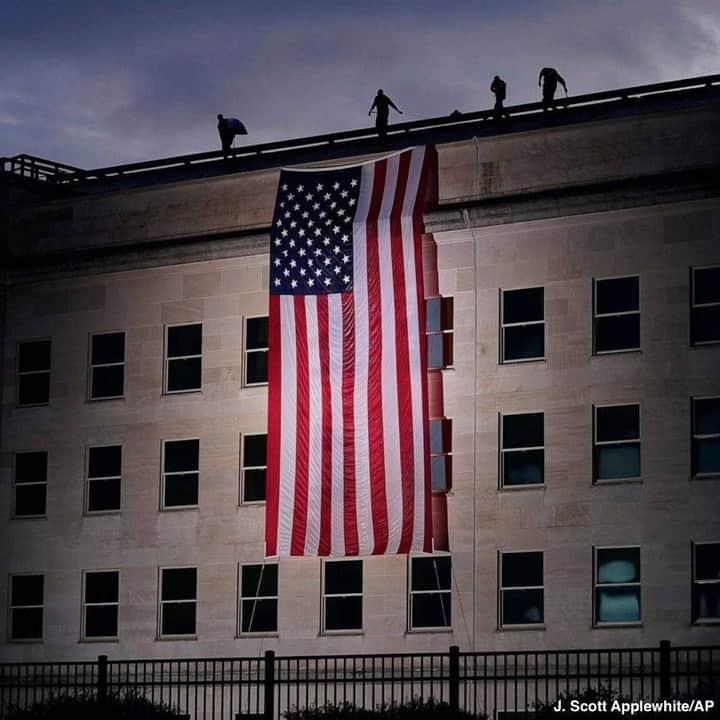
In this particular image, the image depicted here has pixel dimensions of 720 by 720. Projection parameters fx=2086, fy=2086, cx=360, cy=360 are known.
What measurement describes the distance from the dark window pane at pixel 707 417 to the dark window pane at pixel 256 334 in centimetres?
1246

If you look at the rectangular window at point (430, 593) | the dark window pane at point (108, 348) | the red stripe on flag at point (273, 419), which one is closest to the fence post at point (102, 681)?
the red stripe on flag at point (273, 419)

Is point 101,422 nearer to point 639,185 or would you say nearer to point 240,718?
point 240,718

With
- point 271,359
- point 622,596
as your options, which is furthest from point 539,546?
point 271,359

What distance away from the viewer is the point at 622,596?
51219mm

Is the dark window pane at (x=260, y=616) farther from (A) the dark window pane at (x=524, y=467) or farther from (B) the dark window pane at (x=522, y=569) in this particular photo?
(A) the dark window pane at (x=524, y=467)

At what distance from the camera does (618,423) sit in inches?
2047

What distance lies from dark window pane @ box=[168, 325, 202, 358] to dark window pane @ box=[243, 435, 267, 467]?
3128 mm

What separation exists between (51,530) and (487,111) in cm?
1720

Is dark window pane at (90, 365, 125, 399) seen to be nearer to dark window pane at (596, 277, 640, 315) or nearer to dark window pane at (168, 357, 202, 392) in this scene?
dark window pane at (168, 357, 202, 392)

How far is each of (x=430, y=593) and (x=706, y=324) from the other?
9910mm

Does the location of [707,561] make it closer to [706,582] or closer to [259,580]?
[706,582]

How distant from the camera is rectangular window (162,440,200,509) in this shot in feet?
189

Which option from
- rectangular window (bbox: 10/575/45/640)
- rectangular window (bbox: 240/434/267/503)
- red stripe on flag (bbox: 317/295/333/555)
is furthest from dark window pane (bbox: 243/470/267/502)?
rectangular window (bbox: 10/575/45/640)

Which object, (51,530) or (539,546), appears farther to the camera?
(51,530)
